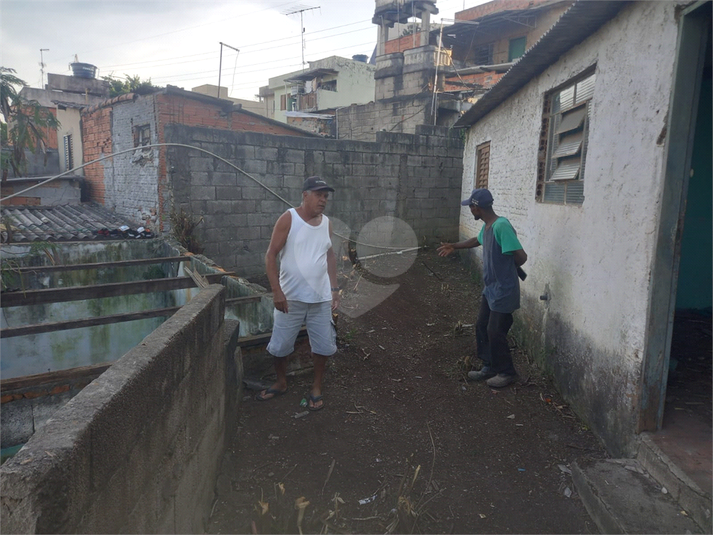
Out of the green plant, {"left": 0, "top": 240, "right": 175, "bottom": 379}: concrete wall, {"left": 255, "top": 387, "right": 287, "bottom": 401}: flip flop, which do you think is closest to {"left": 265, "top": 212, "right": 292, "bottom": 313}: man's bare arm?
{"left": 255, "top": 387, "right": 287, "bottom": 401}: flip flop

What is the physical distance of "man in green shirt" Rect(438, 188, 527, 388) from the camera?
158 inches

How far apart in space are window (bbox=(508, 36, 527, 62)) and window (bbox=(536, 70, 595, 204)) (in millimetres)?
20040

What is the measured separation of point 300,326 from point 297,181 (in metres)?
4.60

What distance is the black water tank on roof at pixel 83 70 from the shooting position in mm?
17531

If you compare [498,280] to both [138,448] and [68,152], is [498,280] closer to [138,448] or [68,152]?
[138,448]

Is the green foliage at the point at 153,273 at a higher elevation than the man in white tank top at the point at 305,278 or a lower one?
lower

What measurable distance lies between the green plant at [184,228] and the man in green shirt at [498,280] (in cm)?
410

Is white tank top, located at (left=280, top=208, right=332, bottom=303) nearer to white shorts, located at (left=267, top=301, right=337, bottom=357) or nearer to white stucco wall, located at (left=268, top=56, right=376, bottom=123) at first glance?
white shorts, located at (left=267, top=301, right=337, bottom=357)

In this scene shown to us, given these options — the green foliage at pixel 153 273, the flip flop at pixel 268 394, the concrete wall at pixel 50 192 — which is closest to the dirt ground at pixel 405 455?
the flip flop at pixel 268 394

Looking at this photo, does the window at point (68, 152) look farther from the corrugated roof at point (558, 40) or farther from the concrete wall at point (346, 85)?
the concrete wall at point (346, 85)

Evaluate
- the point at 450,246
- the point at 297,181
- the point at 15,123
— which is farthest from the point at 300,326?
the point at 15,123

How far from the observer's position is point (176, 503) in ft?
7.02

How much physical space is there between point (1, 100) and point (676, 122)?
9.32 meters

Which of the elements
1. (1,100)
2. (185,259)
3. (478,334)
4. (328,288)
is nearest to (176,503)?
(328,288)
